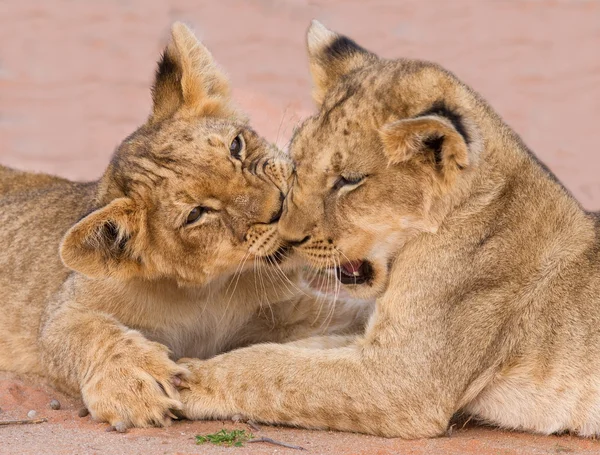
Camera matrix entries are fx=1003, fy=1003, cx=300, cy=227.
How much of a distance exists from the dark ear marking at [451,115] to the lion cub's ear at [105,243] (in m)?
1.50

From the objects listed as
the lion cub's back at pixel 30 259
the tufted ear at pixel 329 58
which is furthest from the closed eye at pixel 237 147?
the lion cub's back at pixel 30 259

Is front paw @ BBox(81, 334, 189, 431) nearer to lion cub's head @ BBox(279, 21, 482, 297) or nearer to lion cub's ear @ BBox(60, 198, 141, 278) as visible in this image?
lion cub's ear @ BBox(60, 198, 141, 278)

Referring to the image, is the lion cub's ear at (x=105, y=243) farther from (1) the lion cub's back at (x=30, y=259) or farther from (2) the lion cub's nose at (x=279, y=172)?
(1) the lion cub's back at (x=30, y=259)

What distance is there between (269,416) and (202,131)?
149cm

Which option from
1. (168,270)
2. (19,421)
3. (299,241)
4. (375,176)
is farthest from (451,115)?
(19,421)

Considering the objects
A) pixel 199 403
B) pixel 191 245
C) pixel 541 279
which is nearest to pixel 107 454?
pixel 199 403

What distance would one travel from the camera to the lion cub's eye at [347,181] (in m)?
4.73

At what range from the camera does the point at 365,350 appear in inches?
186

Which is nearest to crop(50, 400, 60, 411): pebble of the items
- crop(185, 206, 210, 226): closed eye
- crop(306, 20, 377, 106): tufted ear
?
crop(185, 206, 210, 226): closed eye

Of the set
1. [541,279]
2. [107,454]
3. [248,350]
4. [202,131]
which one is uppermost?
[202,131]

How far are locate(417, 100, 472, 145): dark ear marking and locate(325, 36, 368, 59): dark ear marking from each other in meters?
1.03

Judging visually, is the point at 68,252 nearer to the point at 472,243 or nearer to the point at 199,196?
the point at 199,196

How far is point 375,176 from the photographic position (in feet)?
15.5

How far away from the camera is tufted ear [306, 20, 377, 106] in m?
5.36
